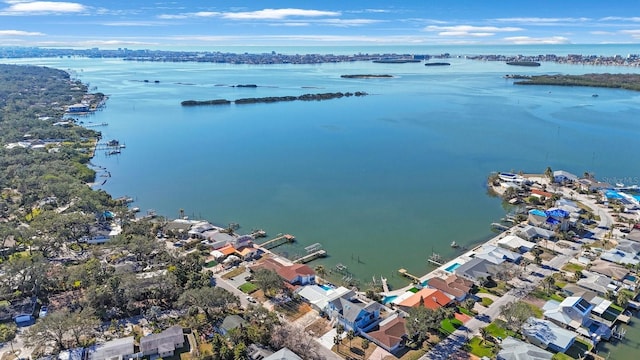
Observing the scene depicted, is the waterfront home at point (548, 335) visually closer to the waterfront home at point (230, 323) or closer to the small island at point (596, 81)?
the waterfront home at point (230, 323)

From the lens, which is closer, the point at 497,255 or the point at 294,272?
the point at 294,272

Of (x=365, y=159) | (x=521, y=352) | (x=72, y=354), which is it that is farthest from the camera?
(x=365, y=159)

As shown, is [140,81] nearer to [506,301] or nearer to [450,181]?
[450,181]

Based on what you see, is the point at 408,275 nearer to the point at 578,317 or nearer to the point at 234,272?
the point at 578,317

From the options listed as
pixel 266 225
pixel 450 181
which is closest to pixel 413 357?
pixel 266 225

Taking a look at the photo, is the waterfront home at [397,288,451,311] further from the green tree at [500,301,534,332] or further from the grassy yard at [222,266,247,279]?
the grassy yard at [222,266,247,279]

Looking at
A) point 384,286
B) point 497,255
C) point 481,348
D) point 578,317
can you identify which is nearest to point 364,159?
point 497,255

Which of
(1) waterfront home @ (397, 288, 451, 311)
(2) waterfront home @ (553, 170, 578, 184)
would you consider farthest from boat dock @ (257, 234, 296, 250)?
(2) waterfront home @ (553, 170, 578, 184)

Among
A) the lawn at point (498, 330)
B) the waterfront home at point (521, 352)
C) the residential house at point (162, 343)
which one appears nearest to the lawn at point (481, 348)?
the waterfront home at point (521, 352)
